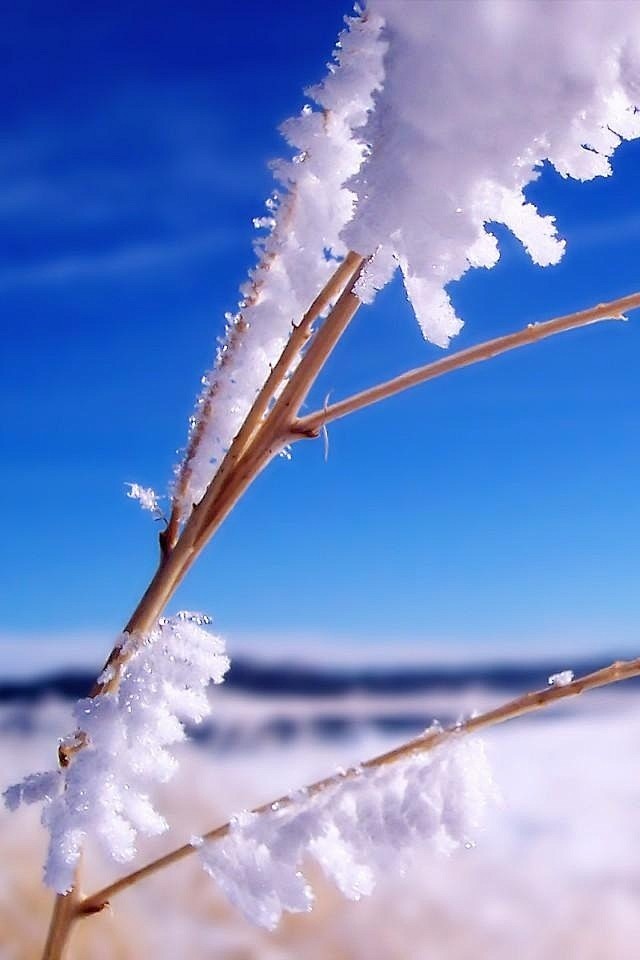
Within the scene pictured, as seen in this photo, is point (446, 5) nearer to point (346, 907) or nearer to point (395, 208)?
point (395, 208)

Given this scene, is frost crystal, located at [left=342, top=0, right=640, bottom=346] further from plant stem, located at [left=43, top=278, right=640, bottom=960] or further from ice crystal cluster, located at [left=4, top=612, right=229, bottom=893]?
ice crystal cluster, located at [left=4, top=612, right=229, bottom=893]

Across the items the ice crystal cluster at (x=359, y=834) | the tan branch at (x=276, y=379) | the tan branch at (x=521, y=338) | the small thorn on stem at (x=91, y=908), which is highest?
the tan branch at (x=276, y=379)

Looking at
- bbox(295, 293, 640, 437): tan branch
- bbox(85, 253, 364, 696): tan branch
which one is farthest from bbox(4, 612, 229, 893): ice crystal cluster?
bbox(295, 293, 640, 437): tan branch

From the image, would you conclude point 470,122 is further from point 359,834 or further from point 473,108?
point 359,834

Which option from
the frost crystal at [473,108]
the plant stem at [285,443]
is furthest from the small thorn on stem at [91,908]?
the frost crystal at [473,108]

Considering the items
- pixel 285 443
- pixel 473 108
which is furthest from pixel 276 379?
pixel 473 108

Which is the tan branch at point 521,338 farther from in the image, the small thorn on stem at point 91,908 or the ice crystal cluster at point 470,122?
the small thorn on stem at point 91,908

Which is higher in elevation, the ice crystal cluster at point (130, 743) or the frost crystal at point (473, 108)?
the frost crystal at point (473, 108)

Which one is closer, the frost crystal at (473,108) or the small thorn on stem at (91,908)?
the frost crystal at (473,108)
